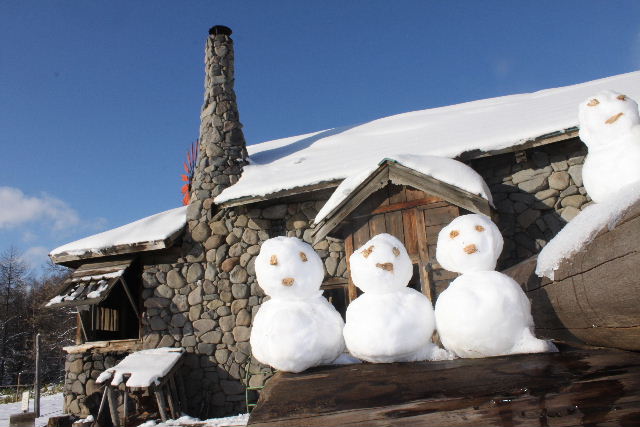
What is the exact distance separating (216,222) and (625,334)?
754cm

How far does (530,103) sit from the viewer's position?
8820 millimetres

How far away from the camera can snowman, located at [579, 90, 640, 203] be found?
1.97 metres

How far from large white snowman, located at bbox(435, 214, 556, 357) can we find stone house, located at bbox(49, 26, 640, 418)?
2.98m

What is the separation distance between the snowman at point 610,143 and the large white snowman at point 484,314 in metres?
0.57

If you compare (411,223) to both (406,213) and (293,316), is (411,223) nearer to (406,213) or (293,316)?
(406,213)

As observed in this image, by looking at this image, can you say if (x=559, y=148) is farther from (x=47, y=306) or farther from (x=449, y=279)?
(x=47, y=306)

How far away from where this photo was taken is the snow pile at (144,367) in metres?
6.99

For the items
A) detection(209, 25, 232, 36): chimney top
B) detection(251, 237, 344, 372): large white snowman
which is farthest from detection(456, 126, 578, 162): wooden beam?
detection(209, 25, 232, 36): chimney top

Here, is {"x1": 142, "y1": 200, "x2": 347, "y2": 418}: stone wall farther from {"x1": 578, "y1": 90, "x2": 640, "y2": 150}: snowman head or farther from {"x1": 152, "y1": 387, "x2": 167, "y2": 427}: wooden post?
{"x1": 578, "y1": 90, "x2": 640, "y2": 150}: snowman head

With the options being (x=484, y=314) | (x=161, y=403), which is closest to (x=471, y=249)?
(x=484, y=314)

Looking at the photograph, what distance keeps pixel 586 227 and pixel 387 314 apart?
90 cm

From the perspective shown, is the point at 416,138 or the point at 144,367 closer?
the point at 144,367

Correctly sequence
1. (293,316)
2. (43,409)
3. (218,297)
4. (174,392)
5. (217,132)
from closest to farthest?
(293,316), (174,392), (218,297), (217,132), (43,409)

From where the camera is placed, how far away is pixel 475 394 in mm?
1350
